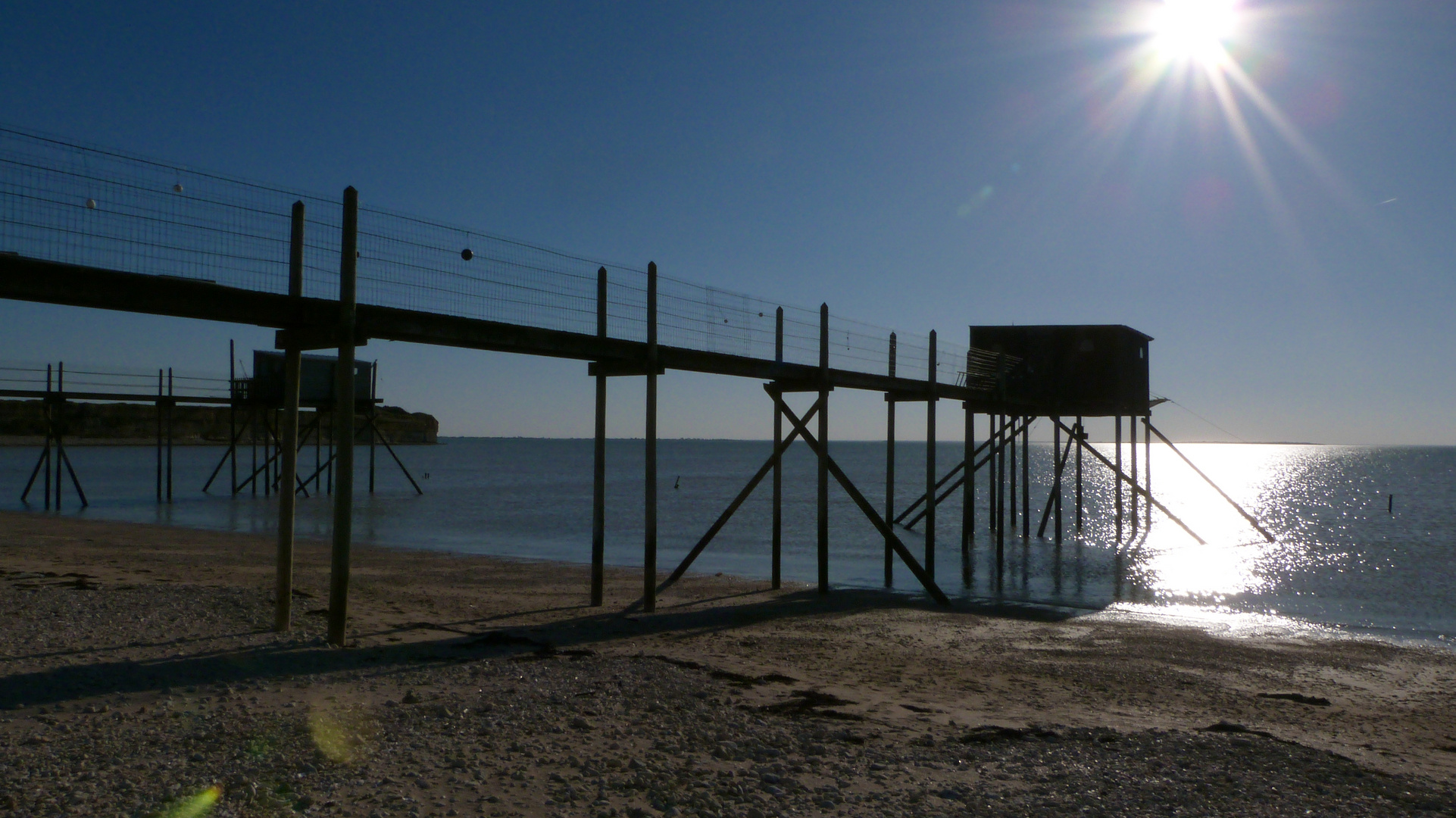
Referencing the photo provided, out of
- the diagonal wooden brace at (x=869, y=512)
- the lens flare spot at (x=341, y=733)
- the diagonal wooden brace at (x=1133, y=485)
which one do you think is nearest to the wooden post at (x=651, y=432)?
the diagonal wooden brace at (x=869, y=512)

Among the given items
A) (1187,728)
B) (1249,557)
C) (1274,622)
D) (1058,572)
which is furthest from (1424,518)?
(1187,728)

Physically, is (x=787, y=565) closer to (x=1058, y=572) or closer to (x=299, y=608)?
(x=1058, y=572)

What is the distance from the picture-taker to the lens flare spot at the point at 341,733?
5.55 metres

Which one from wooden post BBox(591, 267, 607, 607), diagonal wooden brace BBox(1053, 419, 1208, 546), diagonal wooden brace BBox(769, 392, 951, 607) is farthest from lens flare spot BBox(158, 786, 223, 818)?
diagonal wooden brace BBox(1053, 419, 1208, 546)

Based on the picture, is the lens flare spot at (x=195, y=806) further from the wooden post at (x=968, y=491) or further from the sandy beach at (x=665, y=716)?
the wooden post at (x=968, y=491)

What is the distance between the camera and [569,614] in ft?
39.7

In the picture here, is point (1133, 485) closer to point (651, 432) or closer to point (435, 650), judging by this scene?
point (651, 432)

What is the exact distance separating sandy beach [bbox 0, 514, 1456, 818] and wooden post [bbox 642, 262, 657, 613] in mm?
537

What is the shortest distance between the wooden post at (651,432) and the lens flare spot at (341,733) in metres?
5.64

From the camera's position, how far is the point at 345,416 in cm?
835

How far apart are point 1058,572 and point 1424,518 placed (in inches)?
1284

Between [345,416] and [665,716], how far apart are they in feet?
13.2

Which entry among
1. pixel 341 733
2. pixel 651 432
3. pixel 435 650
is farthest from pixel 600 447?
pixel 341 733

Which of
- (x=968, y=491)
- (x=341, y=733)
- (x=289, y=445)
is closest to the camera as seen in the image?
(x=341, y=733)
